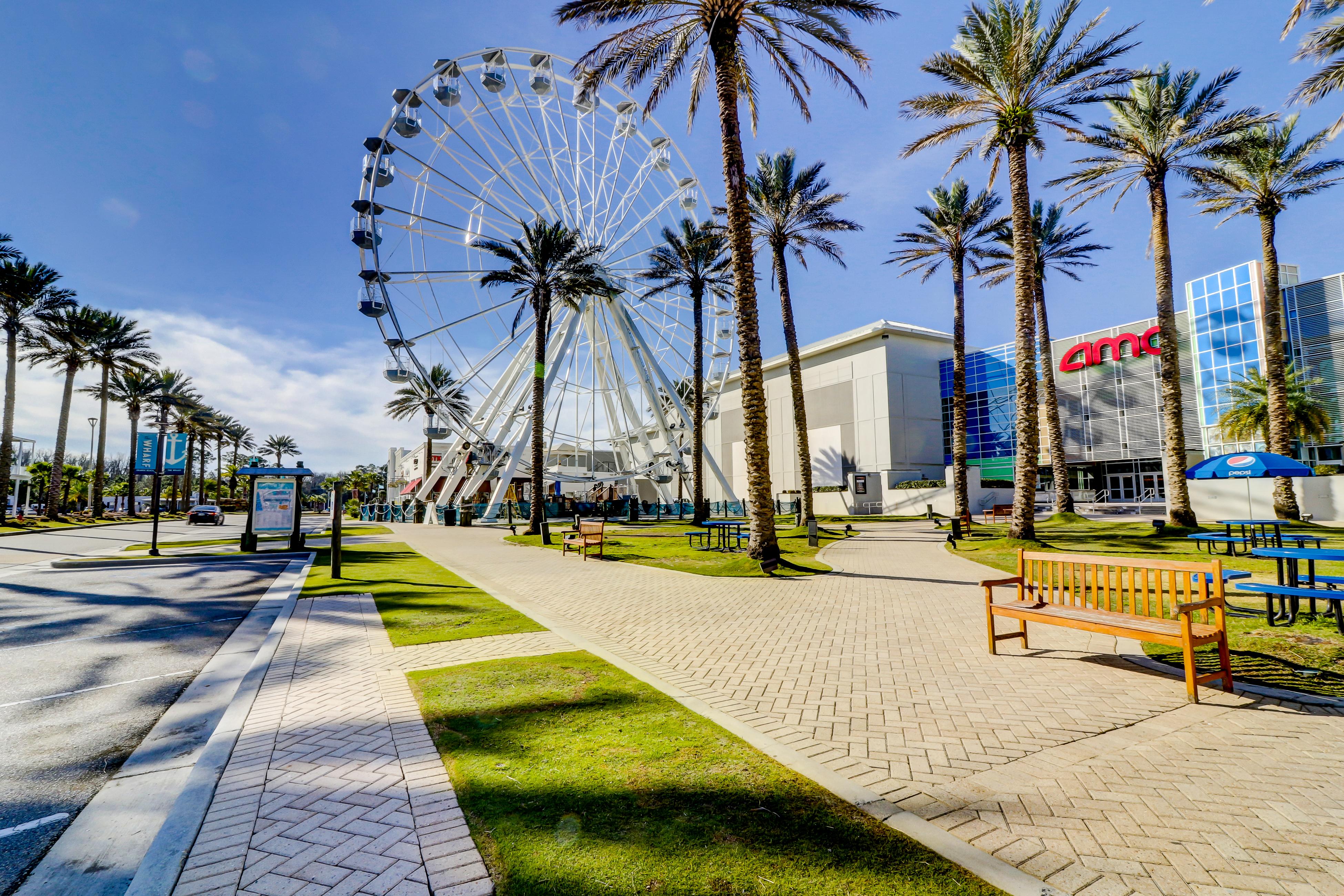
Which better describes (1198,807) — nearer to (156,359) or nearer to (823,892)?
(823,892)

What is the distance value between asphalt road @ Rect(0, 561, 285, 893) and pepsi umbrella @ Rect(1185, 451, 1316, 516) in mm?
15988

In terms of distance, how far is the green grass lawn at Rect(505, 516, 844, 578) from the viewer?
14172mm

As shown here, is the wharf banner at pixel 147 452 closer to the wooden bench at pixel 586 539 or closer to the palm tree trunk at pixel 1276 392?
the wooden bench at pixel 586 539

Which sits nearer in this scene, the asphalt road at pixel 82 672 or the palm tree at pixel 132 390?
the asphalt road at pixel 82 672

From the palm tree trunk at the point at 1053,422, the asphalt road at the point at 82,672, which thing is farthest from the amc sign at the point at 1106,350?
the asphalt road at the point at 82,672

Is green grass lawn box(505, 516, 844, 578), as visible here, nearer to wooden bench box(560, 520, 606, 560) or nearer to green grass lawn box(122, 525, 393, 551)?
wooden bench box(560, 520, 606, 560)

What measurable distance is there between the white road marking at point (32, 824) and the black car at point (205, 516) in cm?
5000

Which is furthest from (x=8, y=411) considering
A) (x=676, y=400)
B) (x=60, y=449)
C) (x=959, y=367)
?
(x=959, y=367)

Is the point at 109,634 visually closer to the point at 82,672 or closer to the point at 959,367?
the point at 82,672

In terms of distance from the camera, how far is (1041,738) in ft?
14.2

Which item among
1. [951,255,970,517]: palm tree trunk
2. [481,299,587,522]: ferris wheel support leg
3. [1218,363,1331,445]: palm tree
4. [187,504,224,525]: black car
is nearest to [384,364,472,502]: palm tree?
[481,299,587,522]: ferris wheel support leg

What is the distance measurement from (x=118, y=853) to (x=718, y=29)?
16.7 meters

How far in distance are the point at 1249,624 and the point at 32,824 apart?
1101 cm

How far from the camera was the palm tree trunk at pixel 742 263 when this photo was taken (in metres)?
14.4
